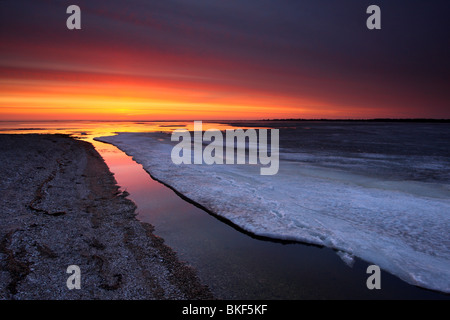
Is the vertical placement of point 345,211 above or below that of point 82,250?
above

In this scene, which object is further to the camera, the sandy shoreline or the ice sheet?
the ice sheet

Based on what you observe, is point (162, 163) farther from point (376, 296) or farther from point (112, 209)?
point (376, 296)

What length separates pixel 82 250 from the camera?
4941 mm

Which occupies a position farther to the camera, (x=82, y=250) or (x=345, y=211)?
(x=345, y=211)

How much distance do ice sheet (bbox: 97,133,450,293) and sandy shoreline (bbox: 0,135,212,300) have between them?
235cm

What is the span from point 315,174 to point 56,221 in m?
10.1

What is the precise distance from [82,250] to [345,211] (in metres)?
6.68

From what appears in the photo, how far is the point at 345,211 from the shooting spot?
7.27 metres

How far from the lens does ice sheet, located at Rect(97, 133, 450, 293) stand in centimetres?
505

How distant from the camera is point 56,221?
618cm

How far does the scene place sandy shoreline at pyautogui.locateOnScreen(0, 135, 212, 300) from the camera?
12.7ft
